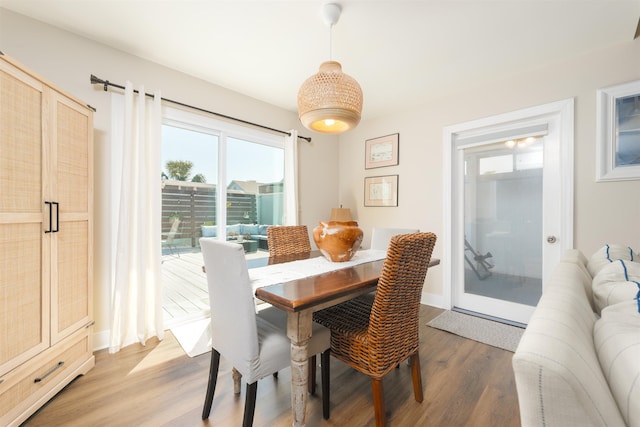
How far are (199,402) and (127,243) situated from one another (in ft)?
4.52

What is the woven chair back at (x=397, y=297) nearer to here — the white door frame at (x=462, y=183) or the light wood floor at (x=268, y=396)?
the light wood floor at (x=268, y=396)

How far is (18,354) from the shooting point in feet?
4.60

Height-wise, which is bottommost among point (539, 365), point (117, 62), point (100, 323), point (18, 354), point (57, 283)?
point (100, 323)

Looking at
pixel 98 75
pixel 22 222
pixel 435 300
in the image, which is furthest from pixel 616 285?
pixel 98 75

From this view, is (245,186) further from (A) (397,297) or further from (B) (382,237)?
(A) (397,297)

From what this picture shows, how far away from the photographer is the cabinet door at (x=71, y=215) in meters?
1.65

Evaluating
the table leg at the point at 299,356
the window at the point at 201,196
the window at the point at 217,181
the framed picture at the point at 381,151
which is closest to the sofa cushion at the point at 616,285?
the table leg at the point at 299,356

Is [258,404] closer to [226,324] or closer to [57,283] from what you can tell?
[226,324]

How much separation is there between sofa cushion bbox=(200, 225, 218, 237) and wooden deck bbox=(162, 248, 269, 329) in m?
0.18

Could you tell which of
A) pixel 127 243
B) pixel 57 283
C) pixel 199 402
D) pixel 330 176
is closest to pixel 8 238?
pixel 57 283

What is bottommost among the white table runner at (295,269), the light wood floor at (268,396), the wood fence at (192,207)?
the light wood floor at (268,396)

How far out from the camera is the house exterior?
6.72ft

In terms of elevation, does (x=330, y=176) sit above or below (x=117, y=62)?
below

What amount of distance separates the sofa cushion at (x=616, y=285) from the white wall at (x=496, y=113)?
1635mm
